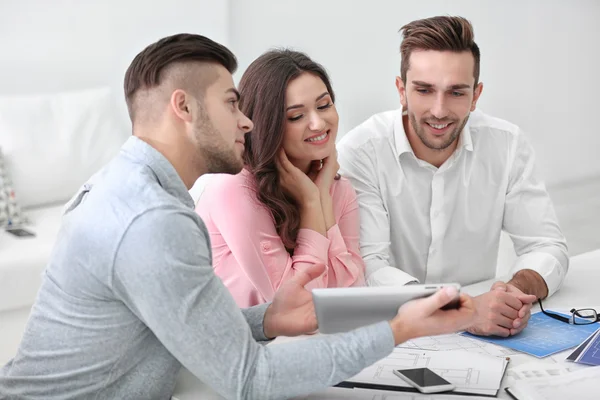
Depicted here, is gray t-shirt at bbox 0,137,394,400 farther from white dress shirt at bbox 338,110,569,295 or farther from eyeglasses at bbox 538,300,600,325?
white dress shirt at bbox 338,110,569,295

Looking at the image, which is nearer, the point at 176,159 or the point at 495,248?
the point at 176,159

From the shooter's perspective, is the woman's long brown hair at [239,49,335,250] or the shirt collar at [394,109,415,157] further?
the shirt collar at [394,109,415,157]

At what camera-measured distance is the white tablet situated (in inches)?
52.2

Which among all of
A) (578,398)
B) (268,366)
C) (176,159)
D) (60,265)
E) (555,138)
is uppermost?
(176,159)

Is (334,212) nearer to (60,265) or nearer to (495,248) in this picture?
(495,248)

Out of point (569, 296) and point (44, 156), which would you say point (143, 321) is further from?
point (44, 156)

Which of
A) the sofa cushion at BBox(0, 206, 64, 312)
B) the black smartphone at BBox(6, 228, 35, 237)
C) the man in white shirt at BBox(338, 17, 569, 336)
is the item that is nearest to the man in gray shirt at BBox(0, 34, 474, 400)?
the man in white shirt at BBox(338, 17, 569, 336)

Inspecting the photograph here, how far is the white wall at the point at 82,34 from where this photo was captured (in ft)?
13.0

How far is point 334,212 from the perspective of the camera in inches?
87.5

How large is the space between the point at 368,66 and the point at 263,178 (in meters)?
2.81

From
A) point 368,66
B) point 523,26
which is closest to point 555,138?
point 523,26

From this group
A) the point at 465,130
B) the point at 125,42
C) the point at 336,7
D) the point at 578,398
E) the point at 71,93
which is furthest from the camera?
the point at 336,7

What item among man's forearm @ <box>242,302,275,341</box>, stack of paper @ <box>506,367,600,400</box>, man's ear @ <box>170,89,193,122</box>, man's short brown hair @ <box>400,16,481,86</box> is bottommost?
stack of paper @ <box>506,367,600,400</box>

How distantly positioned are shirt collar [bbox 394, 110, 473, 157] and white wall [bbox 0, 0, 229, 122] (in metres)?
2.28
